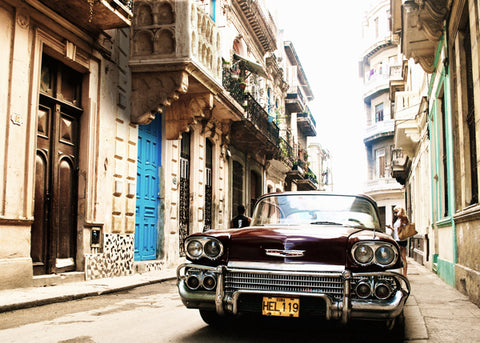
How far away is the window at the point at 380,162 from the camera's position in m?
41.7

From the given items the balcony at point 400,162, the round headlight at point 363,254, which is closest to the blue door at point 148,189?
the round headlight at point 363,254

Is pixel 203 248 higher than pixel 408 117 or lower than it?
lower

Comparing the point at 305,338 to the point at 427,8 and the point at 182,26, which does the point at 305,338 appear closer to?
the point at 427,8

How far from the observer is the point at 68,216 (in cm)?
963

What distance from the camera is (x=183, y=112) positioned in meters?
13.5

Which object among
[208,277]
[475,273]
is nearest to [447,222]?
[475,273]

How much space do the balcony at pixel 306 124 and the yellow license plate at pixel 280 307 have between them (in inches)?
1307

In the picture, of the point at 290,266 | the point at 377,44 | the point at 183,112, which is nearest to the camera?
the point at 290,266

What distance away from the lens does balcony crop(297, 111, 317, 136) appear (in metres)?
36.8

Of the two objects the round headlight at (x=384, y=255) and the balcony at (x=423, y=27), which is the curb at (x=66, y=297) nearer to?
the round headlight at (x=384, y=255)

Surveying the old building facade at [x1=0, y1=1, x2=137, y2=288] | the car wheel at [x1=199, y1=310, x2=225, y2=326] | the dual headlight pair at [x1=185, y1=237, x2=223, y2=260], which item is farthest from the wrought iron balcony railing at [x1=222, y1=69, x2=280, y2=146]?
the dual headlight pair at [x1=185, y1=237, x2=223, y2=260]

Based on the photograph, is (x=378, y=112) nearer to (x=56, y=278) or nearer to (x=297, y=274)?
(x=56, y=278)

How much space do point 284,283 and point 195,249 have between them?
86cm

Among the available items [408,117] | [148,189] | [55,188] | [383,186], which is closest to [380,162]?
[383,186]
